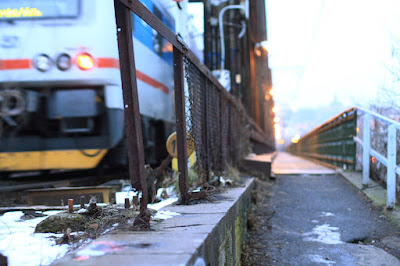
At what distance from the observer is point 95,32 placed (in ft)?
15.3

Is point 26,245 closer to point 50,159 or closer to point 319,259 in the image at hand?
point 319,259

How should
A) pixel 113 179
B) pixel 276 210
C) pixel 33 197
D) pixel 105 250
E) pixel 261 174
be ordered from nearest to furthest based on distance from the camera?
pixel 105 250 → pixel 33 197 → pixel 276 210 → pixel 113 179 → pixel 261 174

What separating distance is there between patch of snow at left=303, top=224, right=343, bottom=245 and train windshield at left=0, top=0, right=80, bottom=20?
3654 millimetres

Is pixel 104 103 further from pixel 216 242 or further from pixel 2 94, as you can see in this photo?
pixel 216 242

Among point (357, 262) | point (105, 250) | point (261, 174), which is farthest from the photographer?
point (261, 174)

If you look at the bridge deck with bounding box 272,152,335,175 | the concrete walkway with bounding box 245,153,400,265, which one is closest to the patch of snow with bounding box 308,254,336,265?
the concrete walkway with bounding box 245,153,400,265

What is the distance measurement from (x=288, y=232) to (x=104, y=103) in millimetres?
2532

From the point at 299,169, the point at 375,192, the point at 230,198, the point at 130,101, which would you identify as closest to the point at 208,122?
the point at 230,198

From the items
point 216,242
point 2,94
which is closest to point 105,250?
point 216,242

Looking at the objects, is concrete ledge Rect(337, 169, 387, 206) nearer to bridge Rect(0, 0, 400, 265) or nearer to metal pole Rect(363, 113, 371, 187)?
bridge Rect(0, 0, 400, 265)

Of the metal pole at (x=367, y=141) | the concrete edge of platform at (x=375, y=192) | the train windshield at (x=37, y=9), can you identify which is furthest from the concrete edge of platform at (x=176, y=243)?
the metal pole at (x=367, y=141)

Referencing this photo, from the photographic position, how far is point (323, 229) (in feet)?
13.4

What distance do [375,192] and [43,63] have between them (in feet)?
14.9

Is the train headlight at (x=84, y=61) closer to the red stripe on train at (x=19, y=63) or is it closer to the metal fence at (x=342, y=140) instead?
the red stripe on train at (x=19, y=63)
